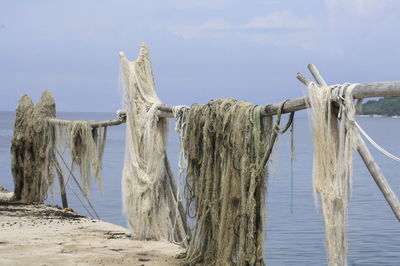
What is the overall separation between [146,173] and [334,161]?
12.2 ft

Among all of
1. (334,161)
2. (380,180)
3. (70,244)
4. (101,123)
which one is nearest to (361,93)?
(334,161)

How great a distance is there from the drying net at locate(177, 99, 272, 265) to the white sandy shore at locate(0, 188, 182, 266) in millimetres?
658

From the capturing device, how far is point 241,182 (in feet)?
24.5

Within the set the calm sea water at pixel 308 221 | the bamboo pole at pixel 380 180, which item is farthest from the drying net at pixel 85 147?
the bamboo pole at pixel 380 180

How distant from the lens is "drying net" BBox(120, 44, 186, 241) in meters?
9.52

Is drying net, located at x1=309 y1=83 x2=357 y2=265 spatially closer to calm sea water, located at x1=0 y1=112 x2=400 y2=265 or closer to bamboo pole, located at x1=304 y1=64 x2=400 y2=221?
bamboo pole, located at x1=304 y1=64 x2=400 y2=221

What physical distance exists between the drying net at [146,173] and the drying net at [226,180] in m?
1.12

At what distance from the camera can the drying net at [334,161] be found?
6.25 m

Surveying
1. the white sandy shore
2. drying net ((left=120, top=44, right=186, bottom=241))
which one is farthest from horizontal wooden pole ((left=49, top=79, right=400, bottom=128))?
drying net ((left=120, top=44, right=186, bottom=241))

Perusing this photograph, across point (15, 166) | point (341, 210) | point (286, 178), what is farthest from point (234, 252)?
point (286, 178)

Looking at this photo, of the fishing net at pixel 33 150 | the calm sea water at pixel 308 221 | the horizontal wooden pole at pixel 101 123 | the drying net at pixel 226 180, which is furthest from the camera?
the calm sea water at pixel 308 221

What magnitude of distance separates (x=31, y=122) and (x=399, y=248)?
8207 mm

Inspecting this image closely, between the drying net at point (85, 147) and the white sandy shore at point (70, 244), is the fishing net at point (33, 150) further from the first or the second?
the white sandy shore at point (70, 244)

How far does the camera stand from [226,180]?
7.62 m
